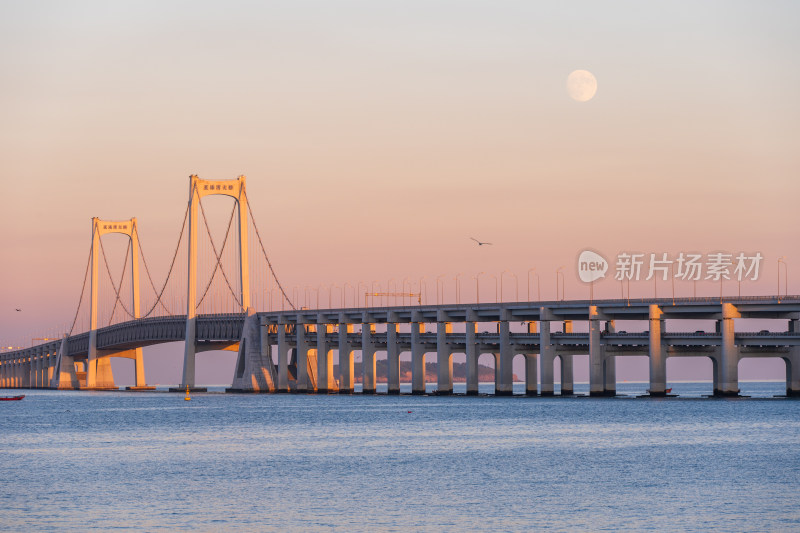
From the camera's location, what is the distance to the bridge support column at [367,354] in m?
152

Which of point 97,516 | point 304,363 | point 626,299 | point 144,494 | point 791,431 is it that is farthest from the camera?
point 304,363

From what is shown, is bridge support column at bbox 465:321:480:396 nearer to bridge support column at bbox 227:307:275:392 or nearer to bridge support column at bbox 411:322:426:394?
bridge support column at bbox 411:322:426:394

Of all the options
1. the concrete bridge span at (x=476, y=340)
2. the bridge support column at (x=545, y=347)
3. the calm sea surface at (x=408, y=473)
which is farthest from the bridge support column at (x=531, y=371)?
the calm sea surface at (x=408, y=473)

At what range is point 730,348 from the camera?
382 feet

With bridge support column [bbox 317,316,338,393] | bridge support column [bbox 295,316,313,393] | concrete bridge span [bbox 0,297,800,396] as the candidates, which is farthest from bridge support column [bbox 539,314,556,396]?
bridge support column [bbox 295,316,313,393]

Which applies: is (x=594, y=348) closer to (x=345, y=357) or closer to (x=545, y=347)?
(x=545, y=347)

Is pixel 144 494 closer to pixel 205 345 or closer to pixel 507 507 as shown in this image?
pixel 507 507

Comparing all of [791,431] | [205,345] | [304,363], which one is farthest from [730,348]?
[205,345]

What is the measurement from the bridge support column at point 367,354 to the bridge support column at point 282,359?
412 inches

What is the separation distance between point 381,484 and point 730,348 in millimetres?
71006

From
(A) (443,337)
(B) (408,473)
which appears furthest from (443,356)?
(B) (408,473)

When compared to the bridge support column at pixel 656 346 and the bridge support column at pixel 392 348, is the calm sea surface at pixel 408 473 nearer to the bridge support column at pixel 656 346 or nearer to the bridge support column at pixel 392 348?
the bridge support column at pixel 656 346

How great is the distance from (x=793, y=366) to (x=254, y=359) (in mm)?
66662

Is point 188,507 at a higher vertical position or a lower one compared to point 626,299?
lower
